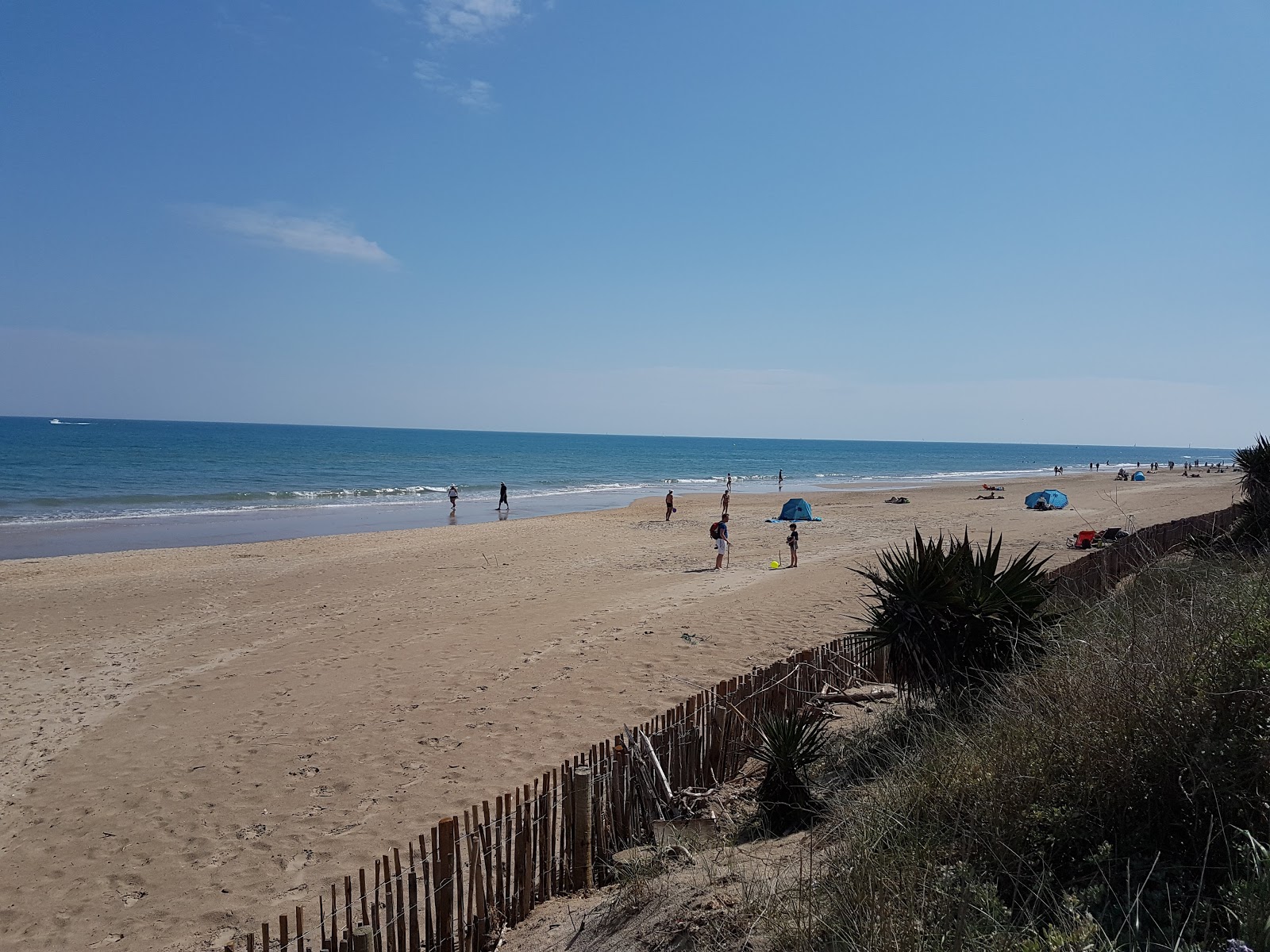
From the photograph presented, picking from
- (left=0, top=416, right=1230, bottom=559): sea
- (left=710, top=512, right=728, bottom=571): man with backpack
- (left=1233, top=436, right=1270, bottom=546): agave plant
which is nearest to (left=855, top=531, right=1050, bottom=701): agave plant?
(left=1233, top=436, right=1270, bottom=546): agave plant

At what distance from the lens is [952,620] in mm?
5992

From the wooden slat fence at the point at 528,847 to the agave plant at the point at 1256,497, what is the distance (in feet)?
30.4

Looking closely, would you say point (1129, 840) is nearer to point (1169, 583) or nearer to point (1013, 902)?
point (1013, 902)

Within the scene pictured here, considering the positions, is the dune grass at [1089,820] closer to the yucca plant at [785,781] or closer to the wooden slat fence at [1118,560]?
the yucca plant at [785,781]

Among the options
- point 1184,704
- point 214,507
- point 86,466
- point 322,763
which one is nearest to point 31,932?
point 322,763

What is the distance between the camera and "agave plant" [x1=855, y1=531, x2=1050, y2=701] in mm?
5895

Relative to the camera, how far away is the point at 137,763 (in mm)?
7410

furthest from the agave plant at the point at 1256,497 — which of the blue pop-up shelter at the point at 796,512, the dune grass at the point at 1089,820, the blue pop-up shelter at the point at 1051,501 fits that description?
the blue pop-up shelter at the point at 1051,501

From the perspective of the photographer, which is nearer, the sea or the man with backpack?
the man with backpack

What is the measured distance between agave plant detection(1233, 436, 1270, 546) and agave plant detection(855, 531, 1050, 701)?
732 centimetres

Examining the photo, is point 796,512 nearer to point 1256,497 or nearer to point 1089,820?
point 1256,497

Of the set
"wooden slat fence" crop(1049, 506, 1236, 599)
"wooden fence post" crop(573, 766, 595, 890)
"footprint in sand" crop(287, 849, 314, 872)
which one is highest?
"wooden slat fence" crop(1049, 506, 1236, 599)

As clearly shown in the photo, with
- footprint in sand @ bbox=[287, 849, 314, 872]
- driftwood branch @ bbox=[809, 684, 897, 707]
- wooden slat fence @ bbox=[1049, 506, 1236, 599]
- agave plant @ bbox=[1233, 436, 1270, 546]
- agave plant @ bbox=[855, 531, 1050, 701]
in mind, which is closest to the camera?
footprint in sand @ bbox=[287, 849, 314, 872]

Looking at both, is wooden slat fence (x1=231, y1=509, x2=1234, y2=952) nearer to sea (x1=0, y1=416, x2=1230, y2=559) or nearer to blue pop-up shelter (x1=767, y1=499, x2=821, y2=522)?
blue pop-up shelter (x1=767, y1=499, x2=821, y2=522)
